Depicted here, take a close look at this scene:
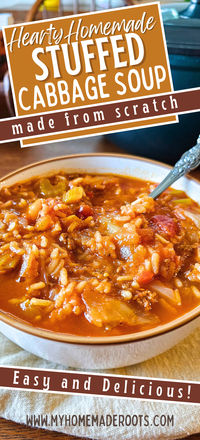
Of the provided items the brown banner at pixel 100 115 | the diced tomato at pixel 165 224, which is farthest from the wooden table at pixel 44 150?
the diced tomato at pixel 165 224

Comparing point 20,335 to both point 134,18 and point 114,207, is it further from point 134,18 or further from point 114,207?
point 134,18

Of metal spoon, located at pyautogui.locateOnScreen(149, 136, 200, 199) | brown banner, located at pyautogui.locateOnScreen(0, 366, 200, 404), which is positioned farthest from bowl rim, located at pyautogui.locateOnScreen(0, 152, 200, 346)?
metal spoon, located at pyautogui.locateOnScreen(149, 136, 200, 199)

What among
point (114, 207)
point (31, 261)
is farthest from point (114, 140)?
point (31, 261)

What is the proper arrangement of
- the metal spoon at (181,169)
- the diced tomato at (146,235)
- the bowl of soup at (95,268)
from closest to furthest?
the bowl of soup at (95,268)
the diced tomato at (146,235)
the metal spoon at (181,169)

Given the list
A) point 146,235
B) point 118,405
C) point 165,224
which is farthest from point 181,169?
point 118,405

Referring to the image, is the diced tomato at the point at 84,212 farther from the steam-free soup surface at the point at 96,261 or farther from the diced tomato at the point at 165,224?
the diced tomato at the point at 165,224

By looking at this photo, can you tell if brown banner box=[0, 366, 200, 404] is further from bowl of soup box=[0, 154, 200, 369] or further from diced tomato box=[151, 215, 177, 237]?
diced tomato box=[151, 215, 177, 237]

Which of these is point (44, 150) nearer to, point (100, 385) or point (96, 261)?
point (96, 261)
